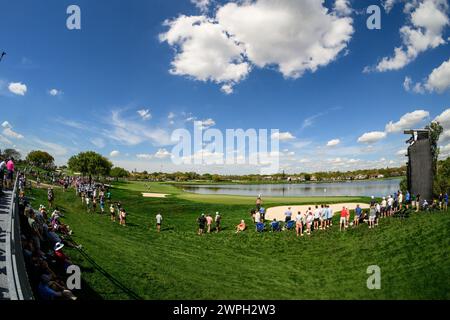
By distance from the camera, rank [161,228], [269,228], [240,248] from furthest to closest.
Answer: [161,228], [269,228], [240,248]

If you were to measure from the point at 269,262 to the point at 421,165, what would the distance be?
17106 mm

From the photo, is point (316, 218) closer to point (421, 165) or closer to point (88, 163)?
point (421, 165)

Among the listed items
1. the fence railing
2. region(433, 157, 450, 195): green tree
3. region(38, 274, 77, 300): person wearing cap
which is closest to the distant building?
region(38, 274, 77, 300): person wearing cap

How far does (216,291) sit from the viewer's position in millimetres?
12641

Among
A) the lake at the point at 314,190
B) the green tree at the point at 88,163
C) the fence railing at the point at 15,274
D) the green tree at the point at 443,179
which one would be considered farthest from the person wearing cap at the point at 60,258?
the green tree at the point at 88,163

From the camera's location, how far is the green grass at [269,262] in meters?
12.4

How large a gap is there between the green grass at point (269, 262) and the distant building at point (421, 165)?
5073 millimetres

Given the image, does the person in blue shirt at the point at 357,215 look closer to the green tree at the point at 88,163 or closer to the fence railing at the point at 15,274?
the fence railing at the point at 15,274

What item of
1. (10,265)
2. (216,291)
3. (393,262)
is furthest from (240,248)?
(10,265)

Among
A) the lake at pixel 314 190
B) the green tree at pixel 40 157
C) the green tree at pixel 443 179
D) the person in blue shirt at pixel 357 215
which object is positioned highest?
the green tree at pixel 40 157

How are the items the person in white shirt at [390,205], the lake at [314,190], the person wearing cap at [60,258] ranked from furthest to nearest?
1. the lake at [314,190]
2. the person in white shirt at [390,205]
3. the person wearing cap at [60,258]

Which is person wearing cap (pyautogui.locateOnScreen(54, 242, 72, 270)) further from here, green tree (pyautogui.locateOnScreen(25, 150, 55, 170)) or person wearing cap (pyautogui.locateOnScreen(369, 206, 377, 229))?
green tree (pyautogui.locateOnScreen(25, 150, 55, 170))

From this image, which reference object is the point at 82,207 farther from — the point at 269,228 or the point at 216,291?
the point at 216,291
